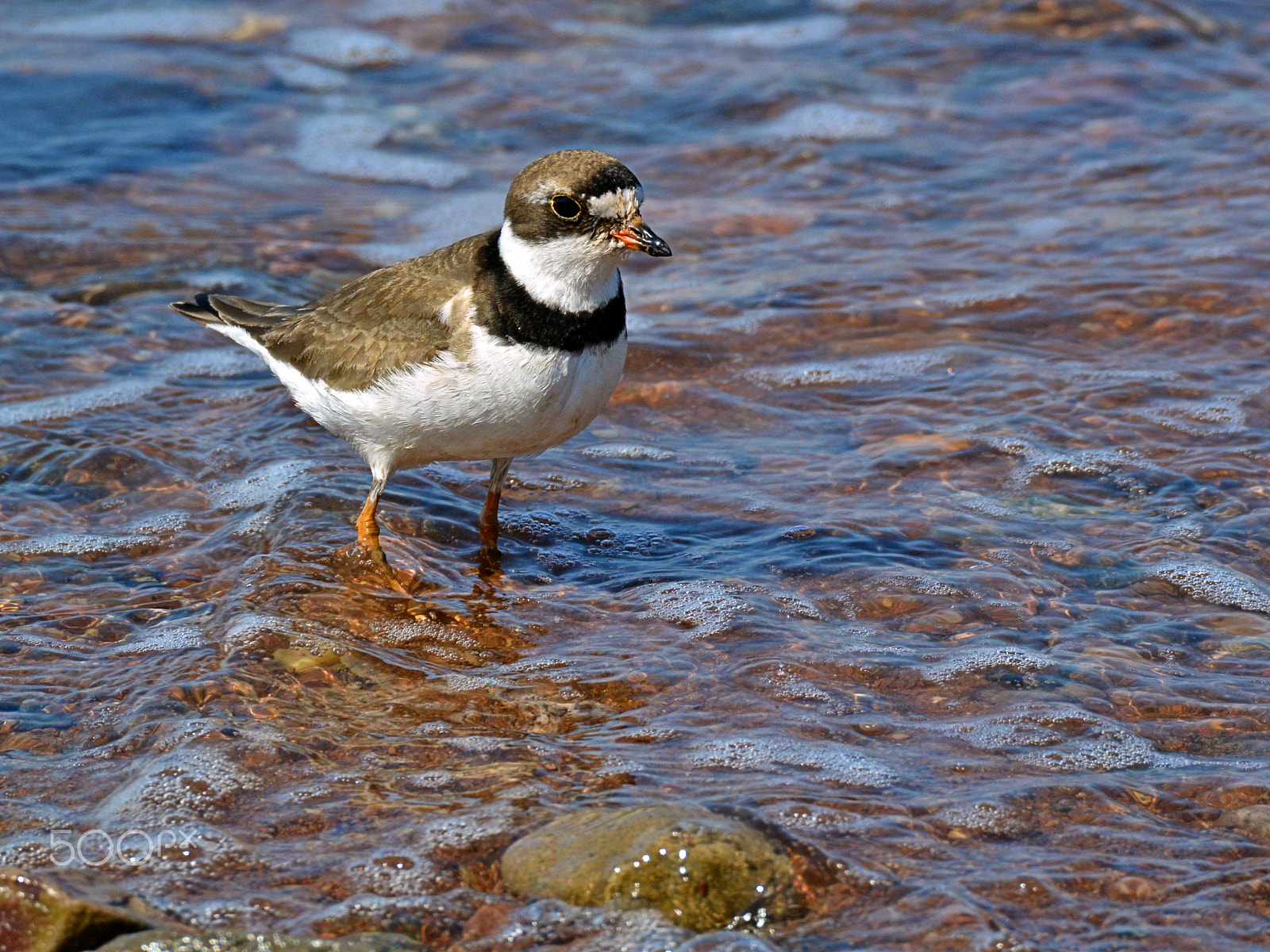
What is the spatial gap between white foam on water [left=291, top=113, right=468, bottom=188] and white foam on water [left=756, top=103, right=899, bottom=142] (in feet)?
8.83

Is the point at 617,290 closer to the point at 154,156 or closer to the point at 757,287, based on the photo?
the point at 757,287

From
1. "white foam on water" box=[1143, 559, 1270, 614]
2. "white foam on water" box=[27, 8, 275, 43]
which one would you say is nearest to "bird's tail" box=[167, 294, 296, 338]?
"white foam on water" box=[1143, 559, 1270, 614]

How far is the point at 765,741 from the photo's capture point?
198 inches

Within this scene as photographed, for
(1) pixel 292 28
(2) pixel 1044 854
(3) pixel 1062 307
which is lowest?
(2) pixel 1044 854

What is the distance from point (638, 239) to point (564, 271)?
1.07 ft

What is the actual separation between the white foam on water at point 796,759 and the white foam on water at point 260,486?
117 inches

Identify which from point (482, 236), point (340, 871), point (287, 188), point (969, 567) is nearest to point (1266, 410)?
point (969, 567)

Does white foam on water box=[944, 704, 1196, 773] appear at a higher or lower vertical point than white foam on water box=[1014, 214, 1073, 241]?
lower

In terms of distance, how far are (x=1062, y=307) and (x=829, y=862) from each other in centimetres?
540

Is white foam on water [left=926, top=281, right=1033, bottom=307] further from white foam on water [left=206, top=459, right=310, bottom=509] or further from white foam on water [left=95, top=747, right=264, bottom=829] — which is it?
white foam on water [left=95, top=747, right=264, bottom=829]

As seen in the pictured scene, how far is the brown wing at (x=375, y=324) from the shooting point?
586 cm

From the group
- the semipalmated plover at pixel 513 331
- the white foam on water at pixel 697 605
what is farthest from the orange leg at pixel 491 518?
the white foam on water at pixel 697 605

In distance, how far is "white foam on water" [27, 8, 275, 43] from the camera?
13469mm

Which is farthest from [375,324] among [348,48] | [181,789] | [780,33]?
[780,33]
